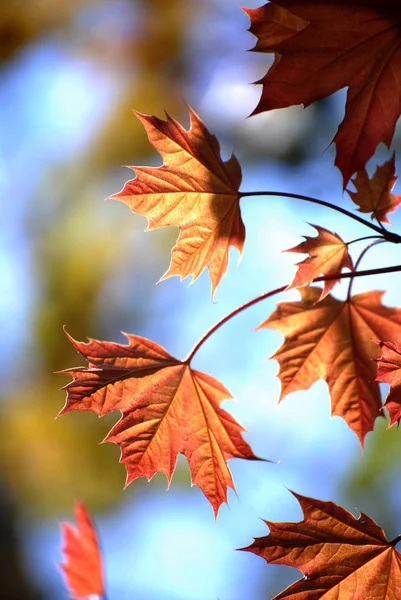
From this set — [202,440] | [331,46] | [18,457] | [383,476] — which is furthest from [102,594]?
[18,457]

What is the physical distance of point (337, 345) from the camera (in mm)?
1060

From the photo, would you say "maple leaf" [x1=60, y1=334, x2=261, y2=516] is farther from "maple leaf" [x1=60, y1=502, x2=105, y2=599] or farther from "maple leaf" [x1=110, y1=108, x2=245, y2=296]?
"maple leaf" [x1=60, y1=502, x2=105, y2=599]

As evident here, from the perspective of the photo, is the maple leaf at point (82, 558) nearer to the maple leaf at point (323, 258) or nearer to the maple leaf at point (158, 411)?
the maple leaf at point (158, 411)

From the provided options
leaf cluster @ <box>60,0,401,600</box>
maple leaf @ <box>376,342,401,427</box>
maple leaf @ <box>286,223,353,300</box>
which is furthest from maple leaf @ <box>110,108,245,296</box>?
maple leaf @ <box>376,342,401,427</box>

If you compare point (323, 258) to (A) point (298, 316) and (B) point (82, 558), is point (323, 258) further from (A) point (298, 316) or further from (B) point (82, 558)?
(B) point (82, 558)

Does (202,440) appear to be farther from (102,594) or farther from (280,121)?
(280,121)

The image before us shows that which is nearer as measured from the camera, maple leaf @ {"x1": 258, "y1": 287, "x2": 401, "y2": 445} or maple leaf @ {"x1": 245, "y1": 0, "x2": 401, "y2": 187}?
maple leaf @ {"x1": 245, "y1": 0, "x2": 401, "y2": 187}

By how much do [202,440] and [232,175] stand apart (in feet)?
1.32

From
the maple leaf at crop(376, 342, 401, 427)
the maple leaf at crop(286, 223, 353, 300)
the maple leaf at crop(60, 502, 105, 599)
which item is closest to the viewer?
the maple leaf at crop(376, 342, 401, 427)

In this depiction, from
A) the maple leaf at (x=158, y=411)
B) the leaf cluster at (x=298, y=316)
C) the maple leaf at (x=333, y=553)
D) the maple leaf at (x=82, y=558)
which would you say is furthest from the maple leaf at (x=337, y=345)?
the maple leaf at (x=82, y=558)

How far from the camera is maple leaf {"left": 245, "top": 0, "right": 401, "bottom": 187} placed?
0.76 meters

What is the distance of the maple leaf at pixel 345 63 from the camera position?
76 centimetres

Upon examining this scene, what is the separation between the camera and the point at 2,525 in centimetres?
536

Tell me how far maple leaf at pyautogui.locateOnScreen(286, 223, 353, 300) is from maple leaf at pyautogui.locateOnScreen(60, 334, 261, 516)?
0.25 meters
